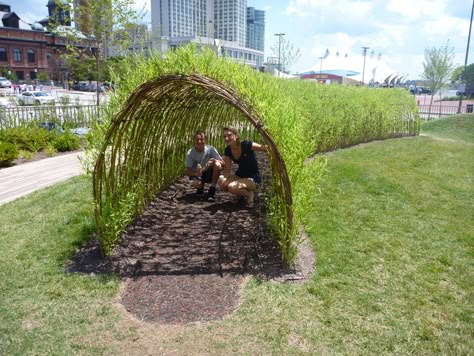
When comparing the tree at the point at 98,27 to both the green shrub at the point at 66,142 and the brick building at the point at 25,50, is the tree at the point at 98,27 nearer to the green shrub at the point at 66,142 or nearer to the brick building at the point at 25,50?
the green shrub at the point at 66,142

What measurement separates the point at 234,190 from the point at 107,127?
2212mm

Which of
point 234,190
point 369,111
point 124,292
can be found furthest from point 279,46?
point 124,292

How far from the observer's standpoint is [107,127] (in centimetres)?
435

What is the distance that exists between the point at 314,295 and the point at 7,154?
832 cm

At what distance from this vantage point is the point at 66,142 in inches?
437

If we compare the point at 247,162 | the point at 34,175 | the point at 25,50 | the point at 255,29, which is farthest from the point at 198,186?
the point at 255,29

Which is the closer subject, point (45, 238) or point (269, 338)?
point (269, 338)

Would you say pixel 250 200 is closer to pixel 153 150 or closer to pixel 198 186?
pixel 198 186

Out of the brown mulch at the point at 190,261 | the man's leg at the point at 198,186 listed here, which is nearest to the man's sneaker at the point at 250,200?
the brown mulch at the point at 190,261

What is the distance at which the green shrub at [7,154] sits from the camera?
8.95 m

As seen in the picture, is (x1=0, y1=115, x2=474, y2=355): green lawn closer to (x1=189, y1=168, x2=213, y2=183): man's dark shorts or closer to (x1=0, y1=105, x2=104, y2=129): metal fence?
(x1=189, y1=168, x2=213, y2=183): man's dark shorts

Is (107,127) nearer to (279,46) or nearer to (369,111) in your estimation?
(369,111)

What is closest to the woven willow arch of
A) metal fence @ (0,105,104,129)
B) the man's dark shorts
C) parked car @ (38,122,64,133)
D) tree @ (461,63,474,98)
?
the man's dark shorts

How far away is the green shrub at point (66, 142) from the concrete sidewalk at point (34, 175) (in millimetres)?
746
